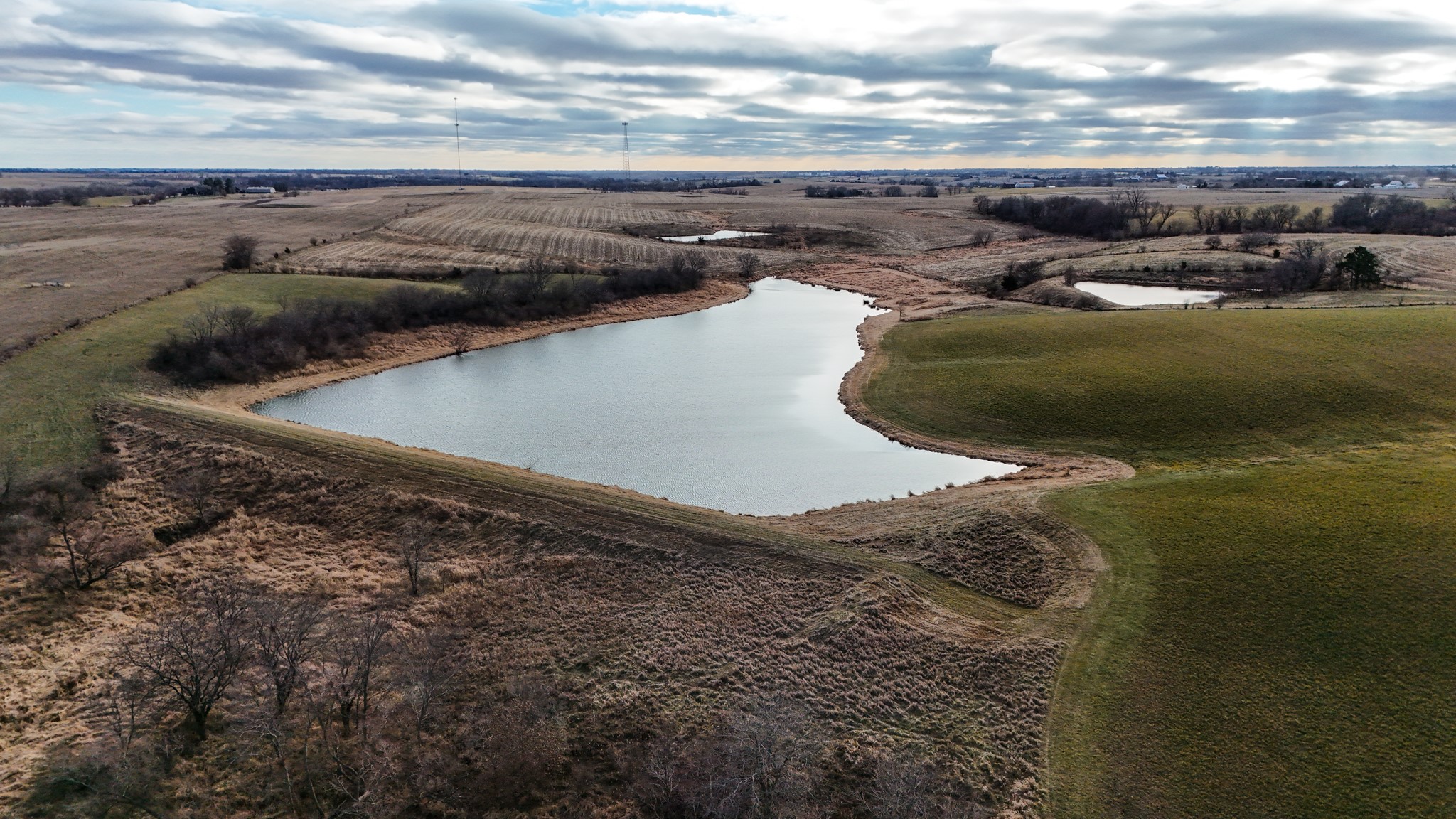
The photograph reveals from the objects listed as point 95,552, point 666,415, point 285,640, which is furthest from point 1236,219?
point 95,552

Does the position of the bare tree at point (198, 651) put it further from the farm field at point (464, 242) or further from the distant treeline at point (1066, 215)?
the distant treeline at point (1066, 215)

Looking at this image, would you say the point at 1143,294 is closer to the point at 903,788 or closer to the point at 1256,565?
the point at 1256,565

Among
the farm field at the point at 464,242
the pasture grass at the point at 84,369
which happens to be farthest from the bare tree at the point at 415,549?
the farm field at the point at 464,242

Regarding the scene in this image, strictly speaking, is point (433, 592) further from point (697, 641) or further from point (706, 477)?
point (706, 477)

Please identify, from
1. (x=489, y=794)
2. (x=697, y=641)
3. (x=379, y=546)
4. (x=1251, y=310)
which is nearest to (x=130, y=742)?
(x=489, y=794)

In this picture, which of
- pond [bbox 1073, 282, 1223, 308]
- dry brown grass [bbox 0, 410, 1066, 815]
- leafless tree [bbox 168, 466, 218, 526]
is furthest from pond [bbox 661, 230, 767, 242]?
dry brown grass [bbox 0, 410, 1066, 815]
